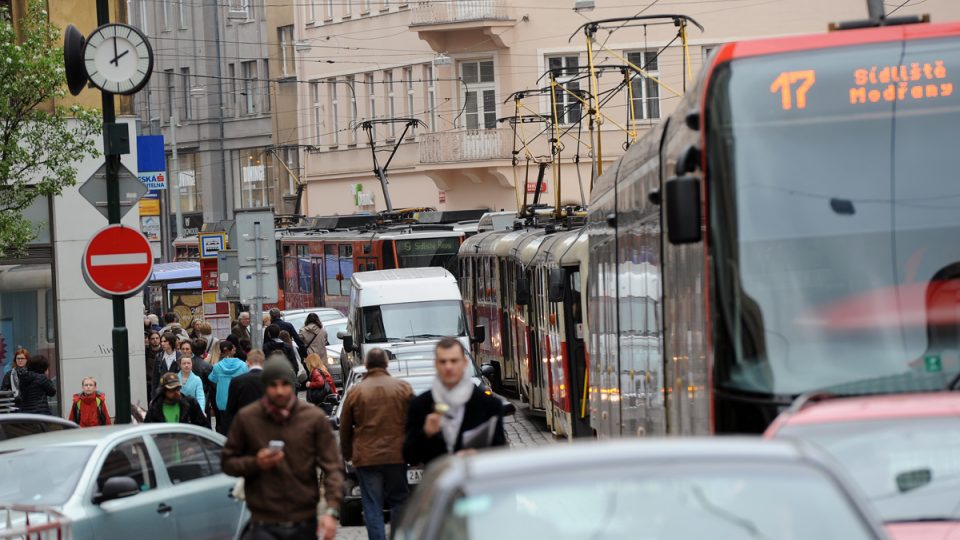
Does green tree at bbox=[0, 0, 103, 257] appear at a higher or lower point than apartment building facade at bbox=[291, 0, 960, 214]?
lower

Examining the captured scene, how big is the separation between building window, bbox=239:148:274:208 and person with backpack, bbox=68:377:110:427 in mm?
55893

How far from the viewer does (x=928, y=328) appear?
28.7ft

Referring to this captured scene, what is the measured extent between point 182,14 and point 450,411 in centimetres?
7172

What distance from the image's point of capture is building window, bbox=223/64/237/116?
252 feet

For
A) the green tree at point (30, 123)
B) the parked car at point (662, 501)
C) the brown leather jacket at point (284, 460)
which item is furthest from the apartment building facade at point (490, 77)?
the parked car at point (662, 501)

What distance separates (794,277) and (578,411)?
1278cm

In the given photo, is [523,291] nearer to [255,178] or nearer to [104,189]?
[104,189]

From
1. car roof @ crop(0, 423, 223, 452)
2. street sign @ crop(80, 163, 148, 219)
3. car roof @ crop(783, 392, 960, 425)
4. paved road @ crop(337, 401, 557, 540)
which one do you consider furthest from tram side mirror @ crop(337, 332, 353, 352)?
car roof @ crop(783, 392, 960, 425)

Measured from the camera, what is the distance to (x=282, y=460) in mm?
8945

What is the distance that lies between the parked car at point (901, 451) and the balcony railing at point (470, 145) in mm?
43160

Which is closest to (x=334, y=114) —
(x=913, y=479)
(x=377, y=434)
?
(x=377, y=434)

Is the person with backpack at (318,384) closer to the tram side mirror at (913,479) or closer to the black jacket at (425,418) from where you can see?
the black jacket at (425,418)

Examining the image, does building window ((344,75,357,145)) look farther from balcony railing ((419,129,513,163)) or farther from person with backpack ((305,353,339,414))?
person with backpack ((305,353,339,414))

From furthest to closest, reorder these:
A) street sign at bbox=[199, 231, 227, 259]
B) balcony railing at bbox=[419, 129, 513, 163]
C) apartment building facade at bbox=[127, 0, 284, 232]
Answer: apartment building facade at bbox=[127, 0, 284, 232]
balcony railing at bbox=[419, 129, 513, 163]
street sign at bbox=[199, 231, 227, 259]
